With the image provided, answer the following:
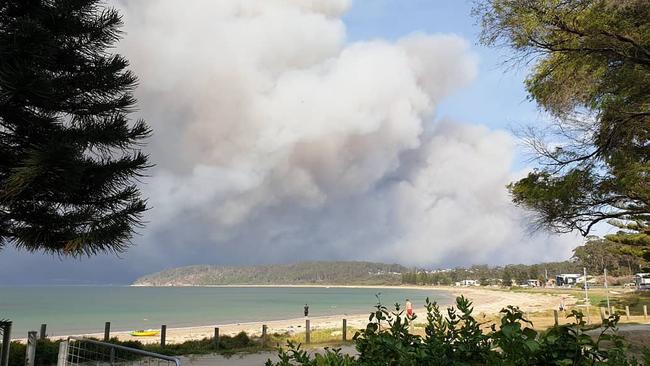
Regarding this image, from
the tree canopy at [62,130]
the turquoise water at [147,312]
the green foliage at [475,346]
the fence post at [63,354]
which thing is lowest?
the turquoise water at [147,312]

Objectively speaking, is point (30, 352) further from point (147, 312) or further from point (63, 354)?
point (147, 312)

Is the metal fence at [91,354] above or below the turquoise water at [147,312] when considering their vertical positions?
above

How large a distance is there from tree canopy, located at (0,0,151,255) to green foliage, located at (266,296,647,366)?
5.17 m

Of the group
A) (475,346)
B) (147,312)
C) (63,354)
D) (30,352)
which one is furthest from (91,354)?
(147,312)

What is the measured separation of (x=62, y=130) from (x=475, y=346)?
7.68 m

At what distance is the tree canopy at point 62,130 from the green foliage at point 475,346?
5172 mm

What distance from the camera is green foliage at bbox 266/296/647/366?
2.06 meters

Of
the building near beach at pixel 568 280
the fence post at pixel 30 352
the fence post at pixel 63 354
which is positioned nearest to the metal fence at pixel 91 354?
the fence post at pixel 63 354

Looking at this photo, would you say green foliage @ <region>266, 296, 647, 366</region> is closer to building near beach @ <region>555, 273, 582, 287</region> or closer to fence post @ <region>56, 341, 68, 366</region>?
fence post @ <region>56, 341, 68, 366</region>

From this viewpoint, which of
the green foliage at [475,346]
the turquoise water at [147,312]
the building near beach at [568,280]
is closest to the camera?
the green foliage at [475,346]

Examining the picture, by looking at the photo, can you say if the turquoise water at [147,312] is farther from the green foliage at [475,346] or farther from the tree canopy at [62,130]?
the green foliage at [475,346]

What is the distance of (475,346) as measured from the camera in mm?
2480

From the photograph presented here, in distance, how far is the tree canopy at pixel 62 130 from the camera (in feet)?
21.1

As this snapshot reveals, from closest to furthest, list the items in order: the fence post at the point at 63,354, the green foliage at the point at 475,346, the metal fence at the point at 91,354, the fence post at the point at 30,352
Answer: the green foliage at the point at 475,346 → the metal fence at the point at 91,354 → the fence post at the point at 63,354 → the fence post at the point at 30,352
